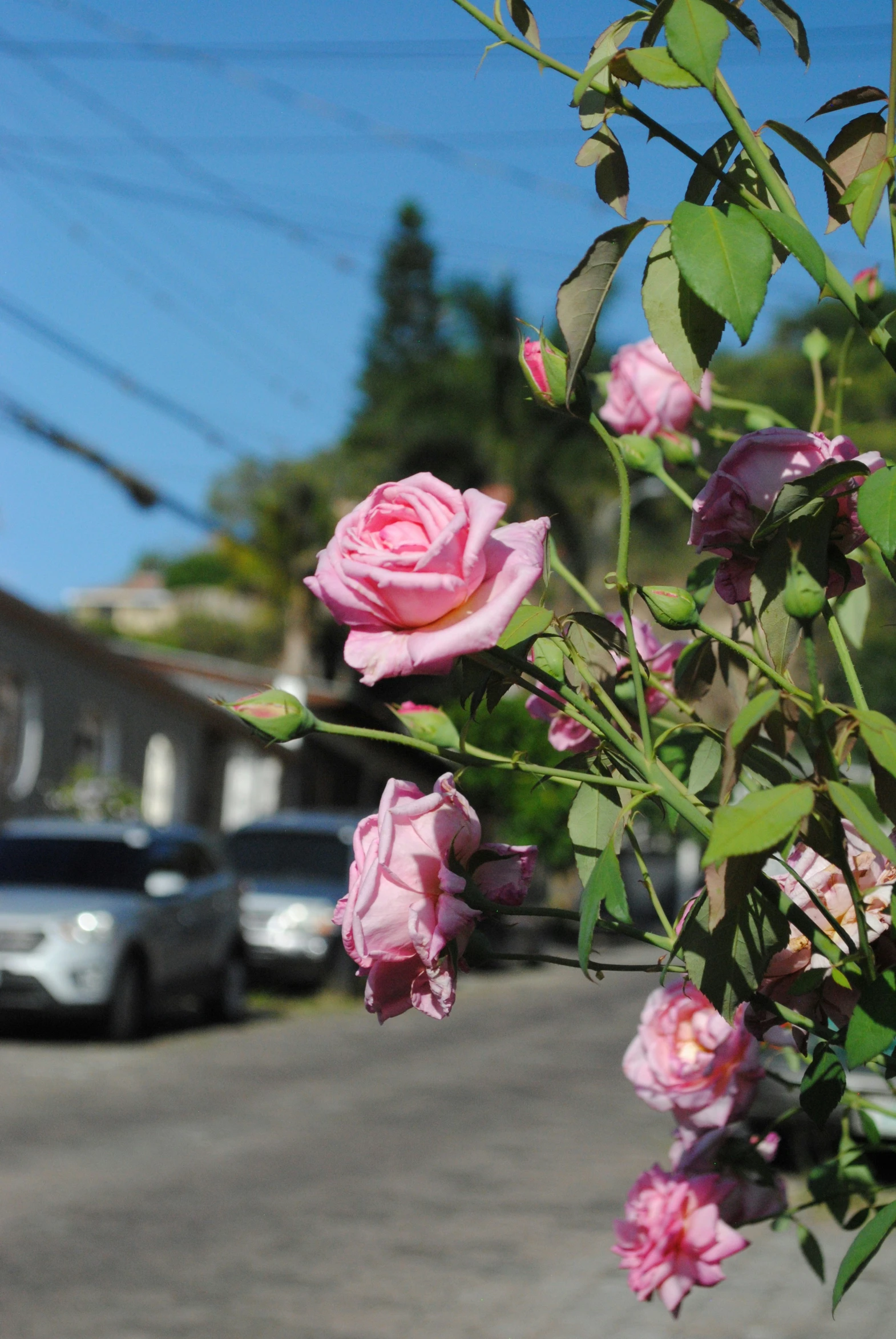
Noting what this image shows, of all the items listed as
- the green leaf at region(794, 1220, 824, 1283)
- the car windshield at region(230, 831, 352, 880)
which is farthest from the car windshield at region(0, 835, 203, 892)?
the green leaf at region(794, 1220, 824, 1283)

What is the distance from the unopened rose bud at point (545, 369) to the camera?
1.24 m

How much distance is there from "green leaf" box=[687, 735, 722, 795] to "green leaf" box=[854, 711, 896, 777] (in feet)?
1.03

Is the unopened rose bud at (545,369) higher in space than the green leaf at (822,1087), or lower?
higher

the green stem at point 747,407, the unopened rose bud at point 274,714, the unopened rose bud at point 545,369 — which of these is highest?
the unopened rose bud at point 545,369

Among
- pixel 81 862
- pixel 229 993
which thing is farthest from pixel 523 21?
pixel 229 993

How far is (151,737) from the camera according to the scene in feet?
84.4

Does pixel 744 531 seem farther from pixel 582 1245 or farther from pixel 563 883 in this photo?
pixel 563 883

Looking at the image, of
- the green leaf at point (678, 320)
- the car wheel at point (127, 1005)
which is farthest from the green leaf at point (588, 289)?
the car wheel at point (127, 1005)

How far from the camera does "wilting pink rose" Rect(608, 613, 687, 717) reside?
1.65 meters

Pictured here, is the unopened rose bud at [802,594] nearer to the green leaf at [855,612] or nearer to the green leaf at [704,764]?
the green leaf at [704,764]

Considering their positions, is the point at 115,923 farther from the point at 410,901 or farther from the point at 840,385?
the point at 410,901

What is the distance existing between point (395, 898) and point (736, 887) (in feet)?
0.84

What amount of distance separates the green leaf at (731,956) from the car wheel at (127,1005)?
37.9 feet

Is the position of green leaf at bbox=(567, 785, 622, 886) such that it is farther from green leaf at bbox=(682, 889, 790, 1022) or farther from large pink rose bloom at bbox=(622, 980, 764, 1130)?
large pink rose bloom at bbox=(622, 980, 764, 1130)
